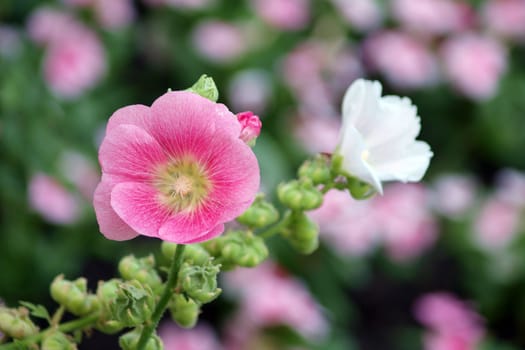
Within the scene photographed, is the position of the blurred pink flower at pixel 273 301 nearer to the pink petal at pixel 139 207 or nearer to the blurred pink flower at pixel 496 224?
the blurred pink flower at pixel 496 224

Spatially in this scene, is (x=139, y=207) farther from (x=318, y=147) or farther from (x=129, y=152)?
(x=318, y=147)

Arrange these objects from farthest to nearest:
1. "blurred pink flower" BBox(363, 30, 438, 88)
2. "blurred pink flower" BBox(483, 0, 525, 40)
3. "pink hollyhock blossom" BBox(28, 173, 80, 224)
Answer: "blurred pink flower" BBox(483, 0, 525, 40) → "blurred pink flower" BBox(363, 30, 438, 88) → "pink hollyhock blossom" BBox(28, 173, 80, 224)

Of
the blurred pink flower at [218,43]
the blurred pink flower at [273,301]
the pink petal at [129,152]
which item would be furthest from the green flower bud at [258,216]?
the blurred pink flower at [218,43]

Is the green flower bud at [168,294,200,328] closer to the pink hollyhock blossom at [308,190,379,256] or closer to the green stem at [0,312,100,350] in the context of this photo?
the green stem at [0,312,100,350]

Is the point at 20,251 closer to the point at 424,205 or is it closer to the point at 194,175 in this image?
the point at 424,205

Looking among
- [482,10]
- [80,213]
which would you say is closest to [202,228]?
[80,213]

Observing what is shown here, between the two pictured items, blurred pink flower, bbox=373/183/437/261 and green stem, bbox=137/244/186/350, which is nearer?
green stem, bbox=137/244/186/350

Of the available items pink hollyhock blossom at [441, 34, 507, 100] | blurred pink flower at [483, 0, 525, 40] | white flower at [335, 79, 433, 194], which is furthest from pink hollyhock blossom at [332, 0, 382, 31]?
white flower at [335, 79, 433, 194]
